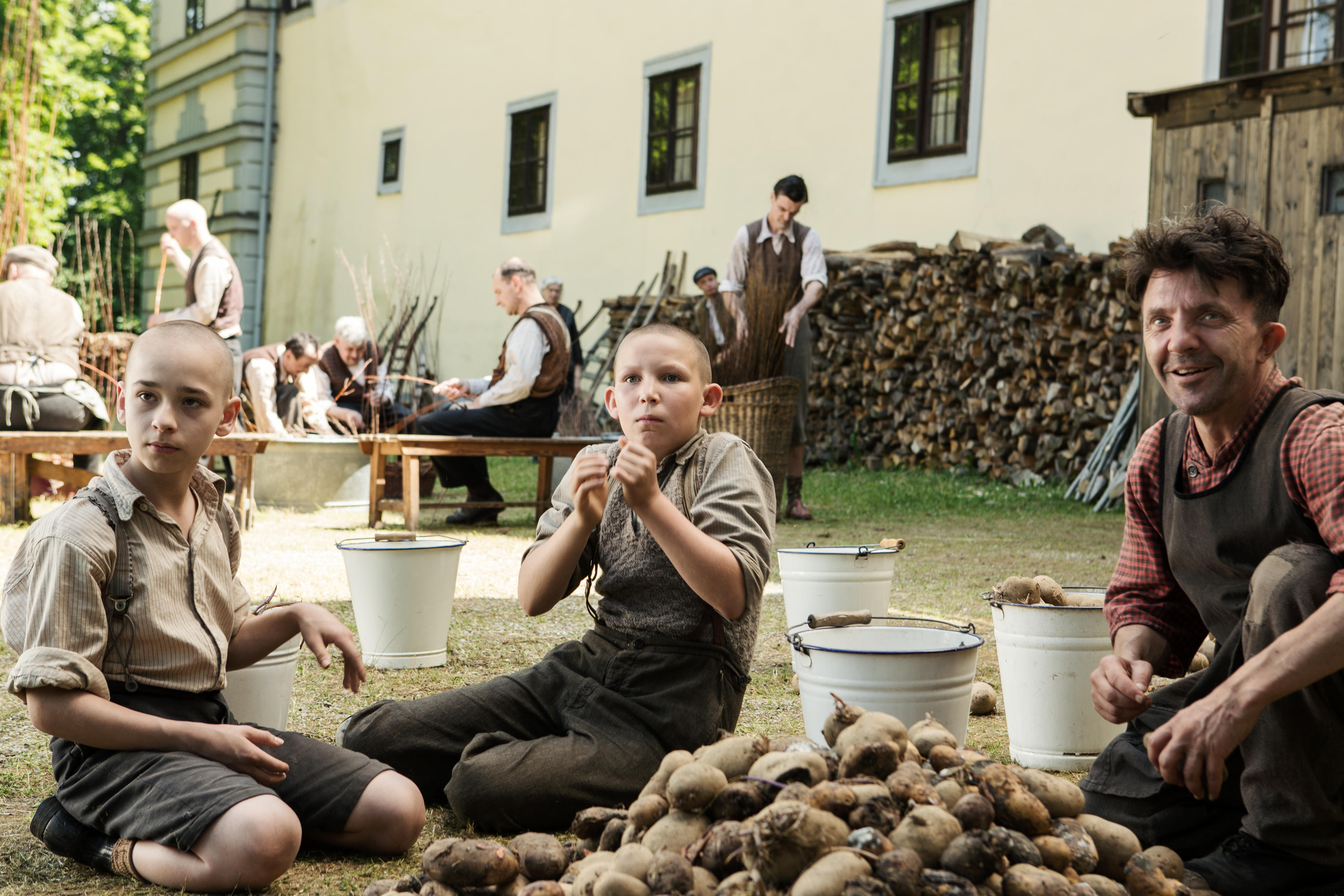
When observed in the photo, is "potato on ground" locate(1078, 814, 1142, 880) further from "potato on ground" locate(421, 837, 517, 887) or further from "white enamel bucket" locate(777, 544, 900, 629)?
"white enamel bucket" locate(777, 544, 900, 629)

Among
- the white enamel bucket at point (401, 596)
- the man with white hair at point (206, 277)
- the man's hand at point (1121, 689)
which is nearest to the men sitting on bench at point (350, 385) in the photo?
the man with white hair at point (206, 277)

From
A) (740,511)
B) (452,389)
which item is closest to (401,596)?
(740,511)

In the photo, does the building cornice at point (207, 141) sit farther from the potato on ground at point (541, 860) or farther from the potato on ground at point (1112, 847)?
the potato on ground at point (1112, 847)

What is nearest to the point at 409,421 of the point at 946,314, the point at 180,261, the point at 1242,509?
the point at 180,261

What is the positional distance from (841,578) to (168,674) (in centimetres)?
198

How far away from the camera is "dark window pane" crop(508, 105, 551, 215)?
49.0 feet

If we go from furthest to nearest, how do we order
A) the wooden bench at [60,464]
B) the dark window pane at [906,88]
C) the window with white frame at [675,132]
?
the window with white frame at [675,132] < the dark window pane at [906,88] < the wooden bench at [60,464]

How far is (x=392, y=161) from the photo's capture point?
1720 cm

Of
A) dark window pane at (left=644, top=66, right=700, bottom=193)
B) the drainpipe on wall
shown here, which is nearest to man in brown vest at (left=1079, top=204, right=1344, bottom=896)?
dark window pane at (left=644, top=66, right=700, bottom=193)

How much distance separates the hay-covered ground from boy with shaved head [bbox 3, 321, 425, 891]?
104 millimetres

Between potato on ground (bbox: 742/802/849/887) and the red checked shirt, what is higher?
the red checked shirt

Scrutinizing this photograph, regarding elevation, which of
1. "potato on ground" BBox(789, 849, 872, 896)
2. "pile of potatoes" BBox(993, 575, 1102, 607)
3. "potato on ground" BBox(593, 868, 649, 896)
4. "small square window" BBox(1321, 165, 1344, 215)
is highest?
"small square window" BBox(1321, 165, 1344, 215)

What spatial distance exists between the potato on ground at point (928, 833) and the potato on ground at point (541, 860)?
0.55 meters

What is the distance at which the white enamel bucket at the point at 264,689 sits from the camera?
255 centimetres
